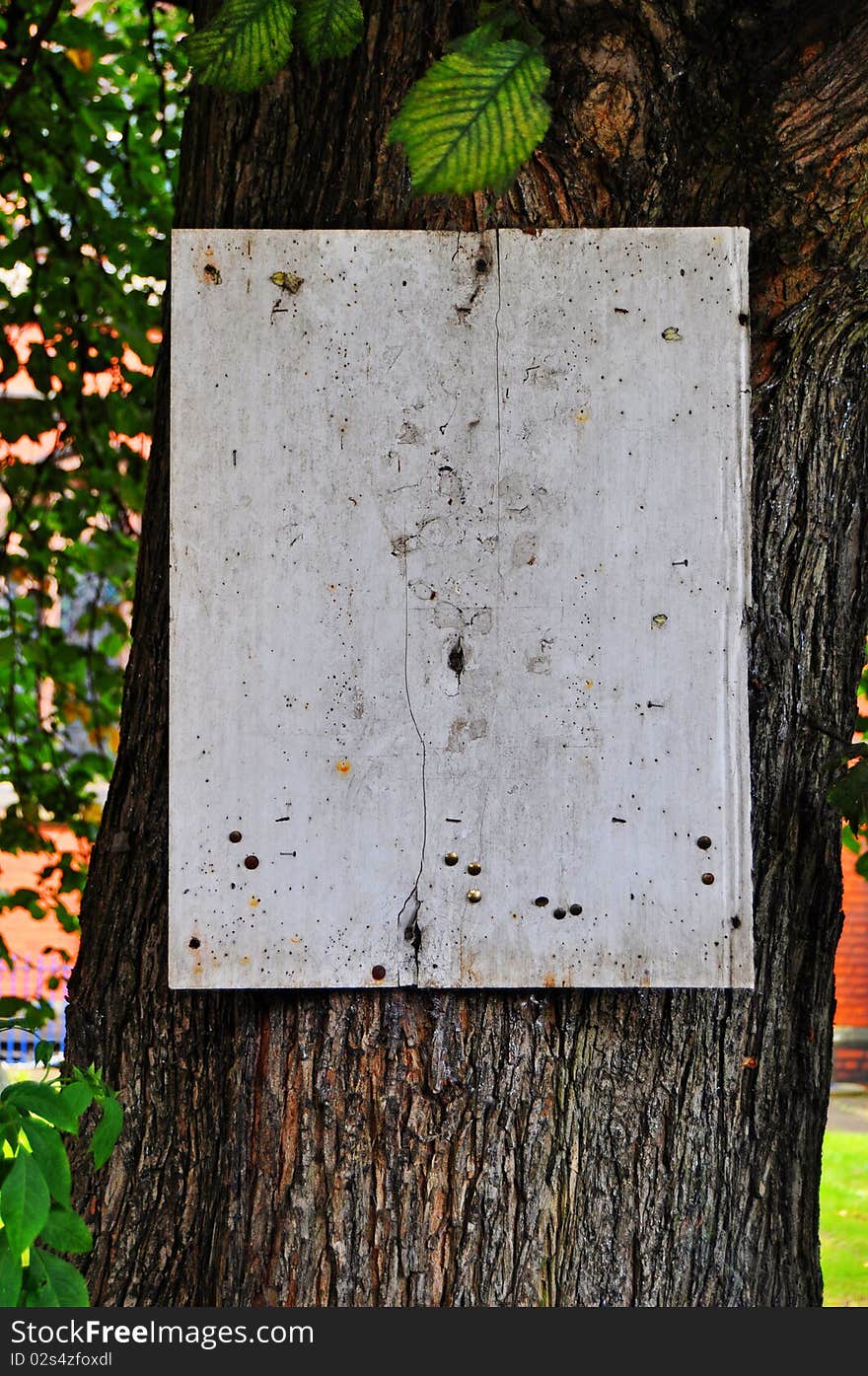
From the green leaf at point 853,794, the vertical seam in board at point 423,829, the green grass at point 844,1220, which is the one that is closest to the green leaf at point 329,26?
the vertical seam in board at point 423,829

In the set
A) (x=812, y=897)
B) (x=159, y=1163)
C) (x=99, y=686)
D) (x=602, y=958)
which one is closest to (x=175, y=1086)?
(x=159, y=1163)

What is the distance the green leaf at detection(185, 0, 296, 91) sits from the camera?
4.90 ft

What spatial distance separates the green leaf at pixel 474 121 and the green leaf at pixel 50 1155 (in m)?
1.08

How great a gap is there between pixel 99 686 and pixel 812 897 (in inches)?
117

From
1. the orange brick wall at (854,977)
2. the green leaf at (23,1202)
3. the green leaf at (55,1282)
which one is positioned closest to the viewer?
the green leaf at (23,1202)

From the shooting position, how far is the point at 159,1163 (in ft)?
7.09

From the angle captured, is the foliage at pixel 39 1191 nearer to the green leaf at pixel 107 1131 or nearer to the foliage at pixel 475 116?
the green leaf at pixel 107 1131

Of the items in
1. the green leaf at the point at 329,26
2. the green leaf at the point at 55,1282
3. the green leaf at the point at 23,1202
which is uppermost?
the green leaf at the point at 329,26

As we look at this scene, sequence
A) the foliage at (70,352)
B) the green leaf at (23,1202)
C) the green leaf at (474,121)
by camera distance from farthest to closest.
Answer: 1. the foliage at (70,352)
2. the green leaf at (23,1202)
3. the green leaf at (474,121)

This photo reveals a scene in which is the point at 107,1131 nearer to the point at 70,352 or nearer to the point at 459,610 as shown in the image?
the point at 459,610

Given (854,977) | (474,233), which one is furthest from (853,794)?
(854,977)

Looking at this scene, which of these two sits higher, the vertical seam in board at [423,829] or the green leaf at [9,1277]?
the vertical seam in board at [423,829]

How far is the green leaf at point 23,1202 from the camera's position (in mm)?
1406

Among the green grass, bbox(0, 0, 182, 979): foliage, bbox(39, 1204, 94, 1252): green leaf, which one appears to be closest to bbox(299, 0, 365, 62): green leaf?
bbox(39, 1204, 94, 1252): green leaf
